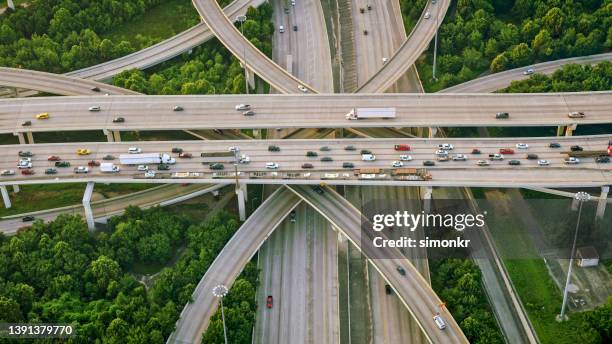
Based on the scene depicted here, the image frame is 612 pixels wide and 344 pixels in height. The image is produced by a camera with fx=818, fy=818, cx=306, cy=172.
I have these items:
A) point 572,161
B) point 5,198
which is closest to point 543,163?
point 572,161

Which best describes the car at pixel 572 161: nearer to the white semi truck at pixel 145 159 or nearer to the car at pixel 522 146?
the car at pixel 522 146

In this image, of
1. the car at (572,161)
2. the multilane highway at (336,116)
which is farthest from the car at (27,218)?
the car at (572,161)

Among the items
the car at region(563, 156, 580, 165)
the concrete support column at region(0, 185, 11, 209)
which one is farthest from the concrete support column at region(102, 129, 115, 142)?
the car at region(563, 156, 580, 165)

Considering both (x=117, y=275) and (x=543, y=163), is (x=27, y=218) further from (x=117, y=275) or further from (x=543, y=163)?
(x=543, y=163)

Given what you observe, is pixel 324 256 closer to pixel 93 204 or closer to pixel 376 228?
pixel 376 228

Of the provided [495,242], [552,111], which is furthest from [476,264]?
[552,111]

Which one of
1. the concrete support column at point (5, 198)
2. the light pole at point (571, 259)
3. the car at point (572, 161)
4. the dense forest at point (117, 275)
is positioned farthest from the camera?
the concrete support column at point (5, 198)

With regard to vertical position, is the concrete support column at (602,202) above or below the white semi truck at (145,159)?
below
